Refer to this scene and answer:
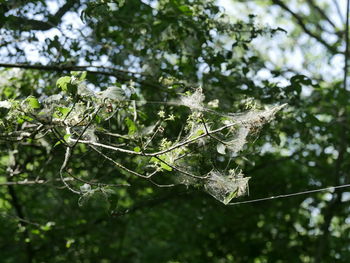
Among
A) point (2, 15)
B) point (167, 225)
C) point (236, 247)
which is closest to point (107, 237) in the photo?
point (167, 225)

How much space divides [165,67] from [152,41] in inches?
10.2

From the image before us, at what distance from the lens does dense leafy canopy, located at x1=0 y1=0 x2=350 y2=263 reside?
2281mm

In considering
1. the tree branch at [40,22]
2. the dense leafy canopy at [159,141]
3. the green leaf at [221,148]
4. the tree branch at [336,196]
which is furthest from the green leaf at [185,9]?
the tree branch at [336,196]

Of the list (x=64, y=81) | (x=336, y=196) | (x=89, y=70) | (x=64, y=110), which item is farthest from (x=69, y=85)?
(x=336, y=196)

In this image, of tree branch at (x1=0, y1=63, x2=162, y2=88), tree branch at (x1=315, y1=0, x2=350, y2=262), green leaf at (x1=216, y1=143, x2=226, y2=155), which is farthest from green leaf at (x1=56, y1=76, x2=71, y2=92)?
tree branch at (x1=315, y1=0, x2=350, y2=262)

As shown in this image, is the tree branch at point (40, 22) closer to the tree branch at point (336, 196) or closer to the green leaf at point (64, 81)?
the green leaf at point (64, 81)

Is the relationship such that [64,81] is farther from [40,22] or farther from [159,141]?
[40,22]

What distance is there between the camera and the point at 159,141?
3.04 m

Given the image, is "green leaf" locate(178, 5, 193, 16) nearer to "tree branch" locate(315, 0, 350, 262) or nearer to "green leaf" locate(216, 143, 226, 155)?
"green leaf" locate(216, 143, 226, 155)

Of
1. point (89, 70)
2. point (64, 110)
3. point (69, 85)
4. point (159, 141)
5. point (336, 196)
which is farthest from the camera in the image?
point (336, 196)

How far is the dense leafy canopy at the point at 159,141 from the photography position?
228 centimetres

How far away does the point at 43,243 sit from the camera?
17.0 ft

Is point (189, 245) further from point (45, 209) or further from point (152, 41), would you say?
point (152, 41)

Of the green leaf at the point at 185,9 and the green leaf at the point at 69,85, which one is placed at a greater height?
the green leaf at the point at 185,9
